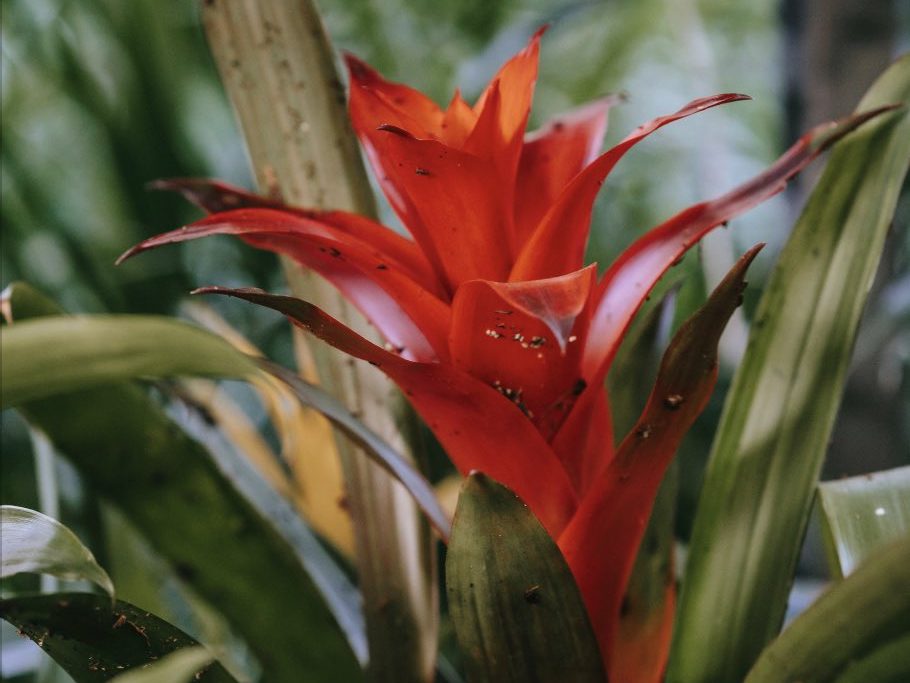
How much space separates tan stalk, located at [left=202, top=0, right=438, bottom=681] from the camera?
1.52 ft

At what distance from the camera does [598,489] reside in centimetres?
35

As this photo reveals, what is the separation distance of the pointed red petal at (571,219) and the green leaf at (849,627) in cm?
18

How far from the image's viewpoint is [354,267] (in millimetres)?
389

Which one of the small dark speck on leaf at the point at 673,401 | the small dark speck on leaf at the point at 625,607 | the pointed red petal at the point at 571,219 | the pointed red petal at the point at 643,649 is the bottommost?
the pointed red petal at the point at 643,649

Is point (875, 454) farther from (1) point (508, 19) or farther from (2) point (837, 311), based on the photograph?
(1) point (508, 19)

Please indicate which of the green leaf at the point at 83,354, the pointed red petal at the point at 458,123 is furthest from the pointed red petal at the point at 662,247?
the green leaf at the point at 83,354

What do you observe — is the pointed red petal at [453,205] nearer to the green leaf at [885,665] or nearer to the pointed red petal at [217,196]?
the pointed red petal at [217,196]

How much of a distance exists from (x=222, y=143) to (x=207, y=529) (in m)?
0.72

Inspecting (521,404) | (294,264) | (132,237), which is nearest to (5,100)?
(132,237)

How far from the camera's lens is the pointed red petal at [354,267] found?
342 mm

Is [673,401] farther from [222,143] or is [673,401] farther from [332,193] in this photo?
[222,143]

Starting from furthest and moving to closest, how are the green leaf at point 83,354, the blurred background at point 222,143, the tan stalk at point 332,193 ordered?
the blurred background at point 222,143 → the tan stalk at point 332,193 → the green leaf at point 83,354

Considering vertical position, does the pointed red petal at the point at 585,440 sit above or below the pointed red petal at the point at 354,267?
below

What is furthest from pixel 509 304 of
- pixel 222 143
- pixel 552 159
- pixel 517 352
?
pixel 222 143
